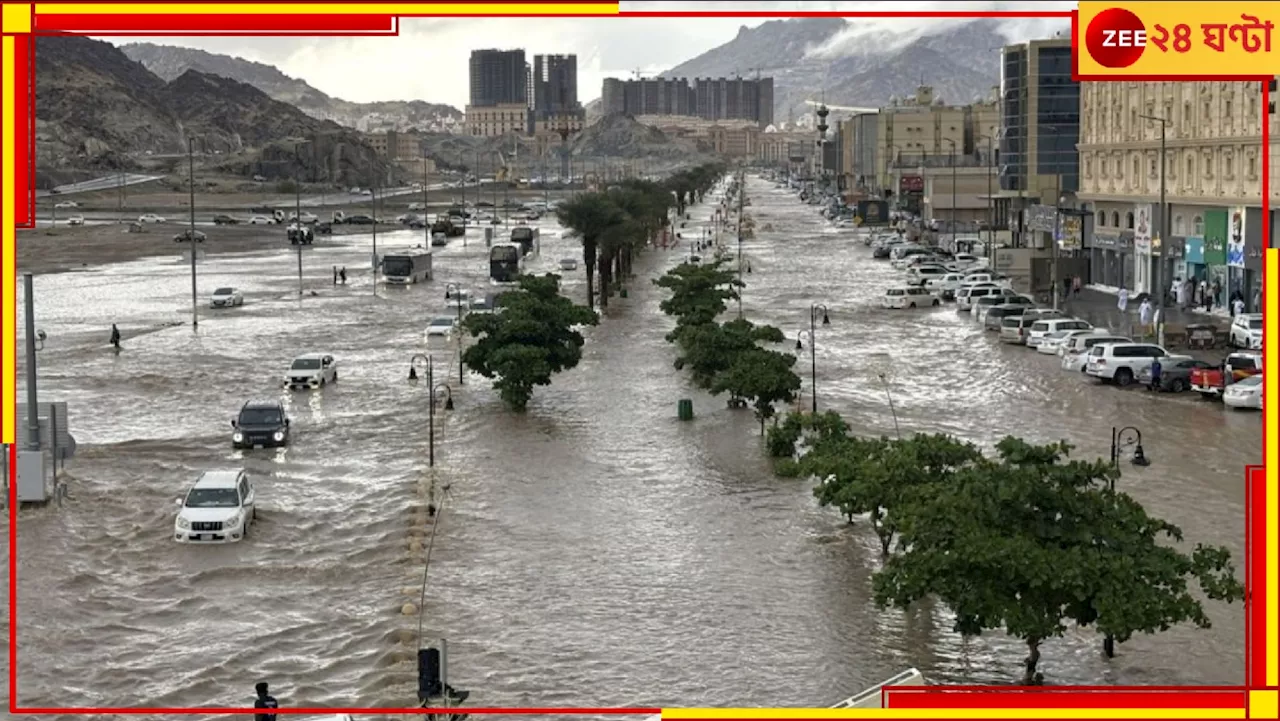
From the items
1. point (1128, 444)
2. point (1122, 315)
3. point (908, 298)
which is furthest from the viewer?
point (908, 298)

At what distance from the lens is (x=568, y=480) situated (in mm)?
33531

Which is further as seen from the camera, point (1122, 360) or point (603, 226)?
point (603, 226)

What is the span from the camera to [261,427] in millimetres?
36844

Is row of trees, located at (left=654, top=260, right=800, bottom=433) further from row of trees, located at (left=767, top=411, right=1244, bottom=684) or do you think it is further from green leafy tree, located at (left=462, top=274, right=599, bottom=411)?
row of trees, located at (left=767, top=411, right=1244, bottom=684)

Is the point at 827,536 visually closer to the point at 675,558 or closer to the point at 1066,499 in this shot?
the point at 675,558

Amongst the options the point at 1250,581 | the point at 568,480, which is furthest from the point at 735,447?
the point at 1250,581

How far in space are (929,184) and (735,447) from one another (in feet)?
316

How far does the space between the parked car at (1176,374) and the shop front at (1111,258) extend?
24.2m

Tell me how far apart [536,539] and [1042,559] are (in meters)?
12.0

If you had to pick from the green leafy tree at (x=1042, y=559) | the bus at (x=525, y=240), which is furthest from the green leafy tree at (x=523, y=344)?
the bus at (x=525, y=240)

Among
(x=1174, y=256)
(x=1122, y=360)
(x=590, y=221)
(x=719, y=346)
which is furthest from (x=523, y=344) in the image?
(x=1174, y=256)

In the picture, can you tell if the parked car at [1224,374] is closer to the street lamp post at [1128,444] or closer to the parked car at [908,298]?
the street lamp post at [1128,444]

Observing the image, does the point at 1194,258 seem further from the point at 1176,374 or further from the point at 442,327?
the point at 442,327

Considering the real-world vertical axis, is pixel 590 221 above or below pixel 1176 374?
above
